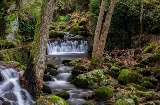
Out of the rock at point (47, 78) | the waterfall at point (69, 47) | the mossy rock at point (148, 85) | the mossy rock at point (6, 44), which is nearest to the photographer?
the mossy rock at point (148, 85)

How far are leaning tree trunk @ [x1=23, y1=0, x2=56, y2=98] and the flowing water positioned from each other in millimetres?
1648

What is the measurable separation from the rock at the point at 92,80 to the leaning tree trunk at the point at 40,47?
2929mm

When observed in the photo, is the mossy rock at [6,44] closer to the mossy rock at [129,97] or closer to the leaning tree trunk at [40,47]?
the leaning tree trunk at [40,47]

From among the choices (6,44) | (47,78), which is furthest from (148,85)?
(6,44)

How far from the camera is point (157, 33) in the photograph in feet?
59.1

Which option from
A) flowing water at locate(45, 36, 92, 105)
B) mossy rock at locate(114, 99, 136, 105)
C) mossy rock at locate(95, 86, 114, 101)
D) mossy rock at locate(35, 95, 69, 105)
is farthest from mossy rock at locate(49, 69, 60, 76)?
mossy rock at locate(114, 99, 136, 105)

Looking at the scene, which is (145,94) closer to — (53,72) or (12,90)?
(12,90)

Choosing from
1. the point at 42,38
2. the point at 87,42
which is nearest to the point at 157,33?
the point at 87,42

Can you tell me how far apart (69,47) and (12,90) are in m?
12.6

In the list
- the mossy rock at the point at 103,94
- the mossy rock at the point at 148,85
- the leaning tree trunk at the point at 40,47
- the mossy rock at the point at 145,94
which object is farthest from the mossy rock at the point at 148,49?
the leaning tree trunk at the point at 40,47

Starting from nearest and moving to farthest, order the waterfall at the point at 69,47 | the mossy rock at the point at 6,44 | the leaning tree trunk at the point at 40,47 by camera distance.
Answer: the leaning tree trunk at the point at 40,47
the mossy rock at the point at 6,44
the waterfall at the point at 69,47

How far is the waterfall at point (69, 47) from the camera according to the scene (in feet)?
74.0

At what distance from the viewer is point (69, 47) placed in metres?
22.7

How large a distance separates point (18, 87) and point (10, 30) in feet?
15.5
